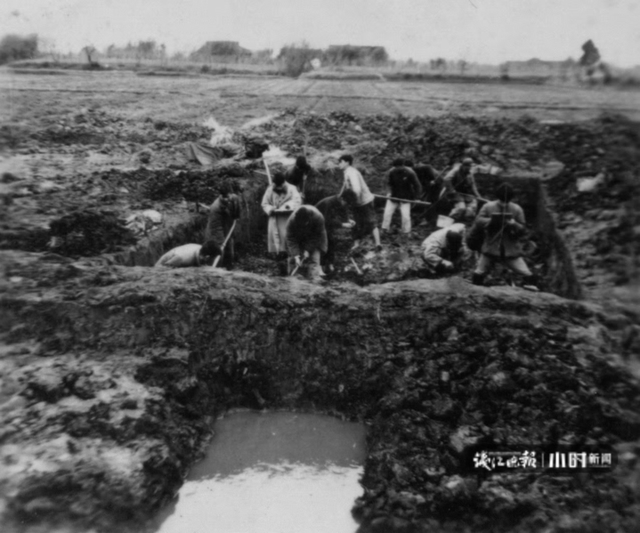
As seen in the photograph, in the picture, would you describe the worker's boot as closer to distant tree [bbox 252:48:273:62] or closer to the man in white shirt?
the man in white shirt

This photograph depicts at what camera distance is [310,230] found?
16.9ft

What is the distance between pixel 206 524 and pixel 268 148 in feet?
17.2

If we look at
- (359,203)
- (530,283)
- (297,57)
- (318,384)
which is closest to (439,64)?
(297,57)

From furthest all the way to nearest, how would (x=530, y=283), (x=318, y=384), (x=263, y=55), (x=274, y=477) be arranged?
(x=263, y=55) < (x=530, y=283) < (x=318, y=384) < (x=274, y=477)

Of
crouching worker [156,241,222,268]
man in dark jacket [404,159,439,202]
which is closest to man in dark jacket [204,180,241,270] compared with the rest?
crouching worker [156,241,222,268]

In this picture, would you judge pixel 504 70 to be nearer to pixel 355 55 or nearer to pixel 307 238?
pixel 355 55

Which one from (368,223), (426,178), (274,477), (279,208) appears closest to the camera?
(274,477)

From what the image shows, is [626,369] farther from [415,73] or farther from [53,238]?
[53,238]

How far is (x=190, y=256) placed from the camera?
4.98 meters

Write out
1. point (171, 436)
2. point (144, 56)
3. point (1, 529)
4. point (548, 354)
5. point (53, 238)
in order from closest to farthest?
1. point (1, 529)
2. point (171, 436)
3. point (548, 354)
4. point (53, 238)
5. point (144, 56)

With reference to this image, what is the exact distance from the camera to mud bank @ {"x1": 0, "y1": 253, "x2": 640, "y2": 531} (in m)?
2.88

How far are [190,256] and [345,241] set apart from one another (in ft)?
7.72

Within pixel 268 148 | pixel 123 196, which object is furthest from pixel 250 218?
pixel 123 196

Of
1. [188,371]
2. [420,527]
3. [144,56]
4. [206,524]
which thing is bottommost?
[206,524]
